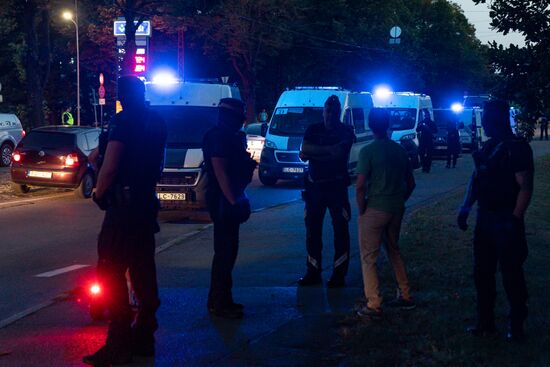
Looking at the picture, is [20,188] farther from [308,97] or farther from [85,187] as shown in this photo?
[308,97]

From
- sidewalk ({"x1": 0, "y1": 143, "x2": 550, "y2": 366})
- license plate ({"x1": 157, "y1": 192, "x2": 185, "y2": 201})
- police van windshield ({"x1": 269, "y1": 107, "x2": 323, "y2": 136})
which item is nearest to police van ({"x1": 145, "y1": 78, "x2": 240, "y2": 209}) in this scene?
license plate ({"x1": 157, "y1": 192, "x2": 185, "y2": 201})

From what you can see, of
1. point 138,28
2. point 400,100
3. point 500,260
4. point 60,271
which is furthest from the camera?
point 138,28

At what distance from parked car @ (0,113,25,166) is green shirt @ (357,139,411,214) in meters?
26.6

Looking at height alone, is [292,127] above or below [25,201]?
above

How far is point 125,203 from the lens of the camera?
6316 mm

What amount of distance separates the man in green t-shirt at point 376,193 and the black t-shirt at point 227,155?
0.96m

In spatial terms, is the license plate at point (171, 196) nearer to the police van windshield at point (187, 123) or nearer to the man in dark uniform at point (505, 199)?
the police van windshield at point (187, 123)

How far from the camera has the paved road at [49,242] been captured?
32.2 feet

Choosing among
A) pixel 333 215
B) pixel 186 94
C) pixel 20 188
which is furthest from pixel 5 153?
pixel 333 215

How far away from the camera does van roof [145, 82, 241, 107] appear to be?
1770 cm

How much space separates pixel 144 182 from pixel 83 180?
1517cm

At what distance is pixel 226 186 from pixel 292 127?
1765cm

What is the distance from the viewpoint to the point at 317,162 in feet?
30.4

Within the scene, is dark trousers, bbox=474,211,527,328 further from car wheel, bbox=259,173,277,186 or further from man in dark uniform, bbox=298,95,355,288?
car wheel, bbox=259,173,277,186
